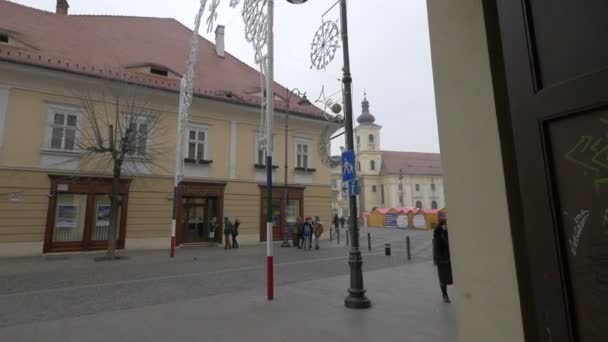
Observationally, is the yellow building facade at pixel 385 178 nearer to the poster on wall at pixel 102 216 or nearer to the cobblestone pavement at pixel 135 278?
the poster on wall at pixel 102 216

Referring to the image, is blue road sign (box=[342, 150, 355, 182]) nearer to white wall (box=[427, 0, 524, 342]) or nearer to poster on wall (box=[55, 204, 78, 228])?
white wall (box=[427, 0, 524, 342])

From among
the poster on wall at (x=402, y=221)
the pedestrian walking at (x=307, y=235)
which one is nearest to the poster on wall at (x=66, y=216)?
the pedestrian walking at (x=307, y=235)

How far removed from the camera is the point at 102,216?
1578 cm

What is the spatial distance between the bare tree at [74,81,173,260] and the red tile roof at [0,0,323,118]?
1.00m

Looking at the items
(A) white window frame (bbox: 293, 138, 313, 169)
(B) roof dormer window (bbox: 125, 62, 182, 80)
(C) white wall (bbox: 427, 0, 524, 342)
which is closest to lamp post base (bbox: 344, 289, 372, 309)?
(C) white wall (bbox: 427, 0, 524, 342)

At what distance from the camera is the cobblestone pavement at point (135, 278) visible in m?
6.50

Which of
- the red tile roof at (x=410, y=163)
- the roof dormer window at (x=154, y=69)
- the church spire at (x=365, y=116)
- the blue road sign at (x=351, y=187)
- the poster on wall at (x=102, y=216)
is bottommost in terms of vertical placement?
the poster on wall at (x=102, y=216)

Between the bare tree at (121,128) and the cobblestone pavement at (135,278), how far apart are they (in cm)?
319

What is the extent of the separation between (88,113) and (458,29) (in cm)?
1612

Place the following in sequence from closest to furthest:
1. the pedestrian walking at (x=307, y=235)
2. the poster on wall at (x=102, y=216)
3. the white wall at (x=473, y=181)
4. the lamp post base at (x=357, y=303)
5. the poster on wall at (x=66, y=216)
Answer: the white wall at (x=473, y=181)
the lamp post base at (x=357, y=303)
the poster on wall at (x=66, y=216)
the poster on wall at (x=102, y=216)
the pedestrian walking at (x=307, y=235)

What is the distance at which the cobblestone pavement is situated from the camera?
256 inches

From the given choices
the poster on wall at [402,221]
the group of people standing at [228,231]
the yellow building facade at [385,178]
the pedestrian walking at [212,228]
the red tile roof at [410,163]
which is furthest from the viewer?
the red tile roof at [410,163]

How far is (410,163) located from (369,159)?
12372 millimetres

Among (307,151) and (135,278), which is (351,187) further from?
(307,151)
